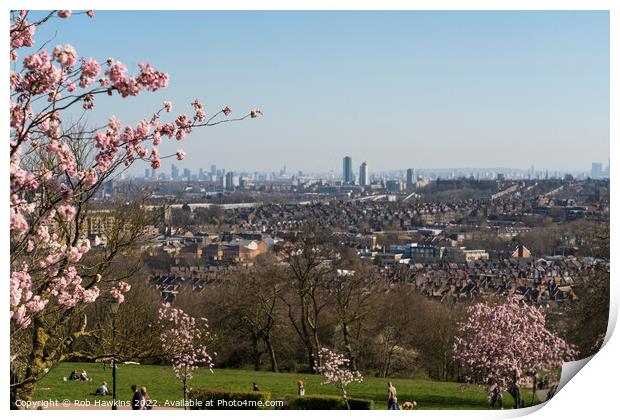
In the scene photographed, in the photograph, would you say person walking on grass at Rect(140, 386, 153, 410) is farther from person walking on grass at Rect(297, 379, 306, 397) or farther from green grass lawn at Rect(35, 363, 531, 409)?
person walking on grass at Rect(297, 379, 306, 397)

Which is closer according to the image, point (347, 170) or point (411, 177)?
point (347, 170)

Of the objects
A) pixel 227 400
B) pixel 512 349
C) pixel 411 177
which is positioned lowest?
pixel 227 400

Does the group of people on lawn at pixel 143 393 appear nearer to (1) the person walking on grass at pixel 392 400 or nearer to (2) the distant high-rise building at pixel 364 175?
(1) the person walking on grass at pixel 392 400

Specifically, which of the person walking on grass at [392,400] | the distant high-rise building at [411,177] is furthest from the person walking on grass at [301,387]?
the distant high-rise building at [411,177]

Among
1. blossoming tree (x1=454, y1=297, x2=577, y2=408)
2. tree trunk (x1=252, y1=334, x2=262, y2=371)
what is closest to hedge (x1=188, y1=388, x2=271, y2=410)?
blossoming tree (x1=454, y1=297, x2=577, y2=408)

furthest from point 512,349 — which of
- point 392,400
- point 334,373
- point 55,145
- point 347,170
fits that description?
point 55,145

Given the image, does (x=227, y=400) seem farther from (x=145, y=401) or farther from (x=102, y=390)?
(x=102, y=390)
